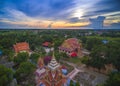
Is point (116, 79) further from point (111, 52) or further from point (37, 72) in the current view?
point (37, 72)

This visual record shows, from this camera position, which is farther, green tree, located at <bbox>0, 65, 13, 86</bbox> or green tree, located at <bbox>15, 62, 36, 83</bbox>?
green tree, located at <bbox>15, 62, 36, 83</bbox>

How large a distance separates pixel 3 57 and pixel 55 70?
1329 centimetres

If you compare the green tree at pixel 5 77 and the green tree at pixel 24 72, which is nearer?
the green tree at pixel 5 77

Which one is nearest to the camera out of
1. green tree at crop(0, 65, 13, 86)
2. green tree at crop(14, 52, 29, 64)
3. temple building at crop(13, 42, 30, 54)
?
green tree at crop(0, 65, 13, 86)

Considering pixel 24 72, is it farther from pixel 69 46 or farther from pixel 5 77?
pixel 69 46

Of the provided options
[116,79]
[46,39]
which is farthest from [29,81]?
[46,39]

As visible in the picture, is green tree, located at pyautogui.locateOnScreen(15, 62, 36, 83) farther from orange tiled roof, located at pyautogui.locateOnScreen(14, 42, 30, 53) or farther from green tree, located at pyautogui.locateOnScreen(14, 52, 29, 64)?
orange tiled roof, located at pyautogui.locateOnScreen(14, 42, 30, 53)

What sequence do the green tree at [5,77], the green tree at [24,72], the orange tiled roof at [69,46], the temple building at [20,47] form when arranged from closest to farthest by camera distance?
the green tree at [5,77] < the green tree at [24,72] < the temple building at [20,47] < the orange tiled roof at [69,46]

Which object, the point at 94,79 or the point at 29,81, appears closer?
the point at 29,81

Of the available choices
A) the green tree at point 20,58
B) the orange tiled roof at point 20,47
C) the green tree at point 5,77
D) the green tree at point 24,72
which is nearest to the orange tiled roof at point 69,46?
the orange tiled roof at point 20,47

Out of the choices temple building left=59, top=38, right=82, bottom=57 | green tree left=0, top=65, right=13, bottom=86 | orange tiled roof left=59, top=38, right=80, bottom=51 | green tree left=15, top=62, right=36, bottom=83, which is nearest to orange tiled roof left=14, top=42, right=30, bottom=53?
temple building left=59, top=38, right=82, bottom=57

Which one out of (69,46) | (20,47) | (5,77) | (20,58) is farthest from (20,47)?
(5,77)

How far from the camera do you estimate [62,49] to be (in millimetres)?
23953

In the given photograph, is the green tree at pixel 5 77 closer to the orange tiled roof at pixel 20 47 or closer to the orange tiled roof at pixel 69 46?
the orange tiled roof at pixel 20 47
